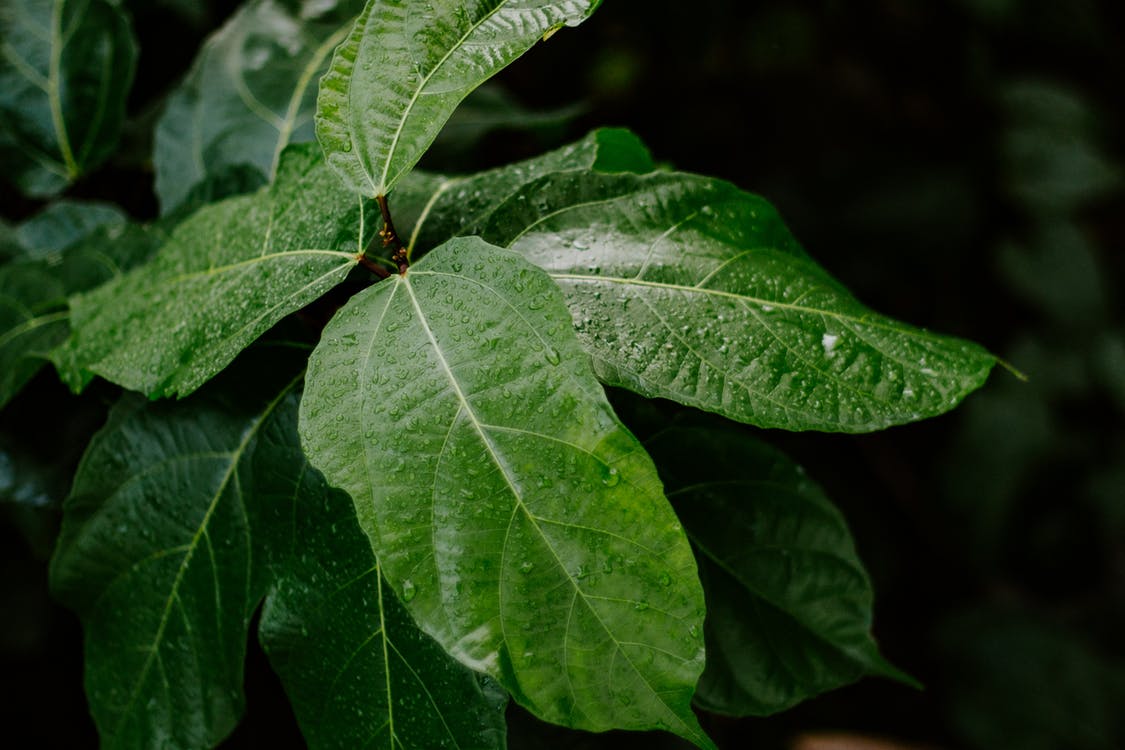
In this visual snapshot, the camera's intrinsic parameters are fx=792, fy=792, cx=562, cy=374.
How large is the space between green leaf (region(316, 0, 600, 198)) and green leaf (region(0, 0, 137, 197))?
60 cm

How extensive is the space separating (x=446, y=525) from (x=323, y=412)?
106 mm

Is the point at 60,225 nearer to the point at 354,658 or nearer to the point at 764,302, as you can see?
the point at 354,658

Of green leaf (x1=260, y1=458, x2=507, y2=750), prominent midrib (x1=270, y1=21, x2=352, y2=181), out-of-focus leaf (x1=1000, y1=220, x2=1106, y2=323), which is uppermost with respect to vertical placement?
prominent midrib (x1=270, y1=21, x2=352, y2=181)

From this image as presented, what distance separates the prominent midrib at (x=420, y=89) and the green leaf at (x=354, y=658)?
24cm

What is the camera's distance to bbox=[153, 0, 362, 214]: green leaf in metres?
0.87

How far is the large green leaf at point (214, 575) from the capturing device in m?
0.58

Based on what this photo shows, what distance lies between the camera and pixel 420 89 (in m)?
0.53

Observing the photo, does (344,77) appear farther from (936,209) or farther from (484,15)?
(936,209)

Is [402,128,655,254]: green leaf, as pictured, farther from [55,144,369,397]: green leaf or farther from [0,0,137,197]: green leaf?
[0,0,137,197]: green leaf

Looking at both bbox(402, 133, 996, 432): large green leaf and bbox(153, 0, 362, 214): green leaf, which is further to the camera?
bbox(153, 0, 362, 214): green leaf

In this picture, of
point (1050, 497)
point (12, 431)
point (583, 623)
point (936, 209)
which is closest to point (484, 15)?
point (583, 623)

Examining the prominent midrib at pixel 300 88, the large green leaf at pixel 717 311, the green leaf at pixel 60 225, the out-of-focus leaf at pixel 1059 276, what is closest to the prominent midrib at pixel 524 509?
the large green leaf at pixel 717 311

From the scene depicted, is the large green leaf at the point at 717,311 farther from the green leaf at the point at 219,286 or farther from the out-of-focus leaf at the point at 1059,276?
the out-of-focus leaf at the point at 1059,276

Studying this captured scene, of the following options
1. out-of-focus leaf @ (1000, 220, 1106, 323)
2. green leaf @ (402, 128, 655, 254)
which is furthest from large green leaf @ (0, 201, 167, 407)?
out-of-focus leaf @ (1000, 220, 1106, 323)
